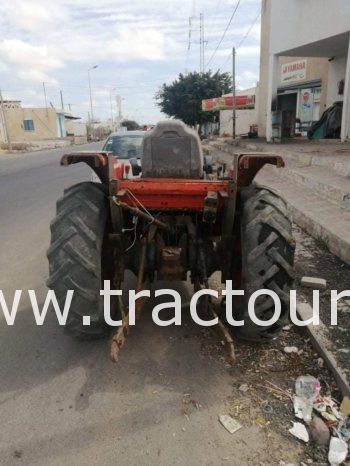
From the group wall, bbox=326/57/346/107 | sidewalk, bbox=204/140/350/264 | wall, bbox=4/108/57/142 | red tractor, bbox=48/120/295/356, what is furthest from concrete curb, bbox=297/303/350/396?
wall, bbox=4/108/57/142

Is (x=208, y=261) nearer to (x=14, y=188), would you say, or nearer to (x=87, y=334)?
(x=87, y=334)

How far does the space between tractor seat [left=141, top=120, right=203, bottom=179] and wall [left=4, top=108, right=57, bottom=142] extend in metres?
64.9

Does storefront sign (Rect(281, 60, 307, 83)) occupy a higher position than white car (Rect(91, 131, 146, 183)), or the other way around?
storefront sign (Rect(281, 60, 307, 83))

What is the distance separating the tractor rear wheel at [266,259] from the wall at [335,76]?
53.3ft

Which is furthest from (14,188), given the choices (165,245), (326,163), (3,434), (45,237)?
(3,434)

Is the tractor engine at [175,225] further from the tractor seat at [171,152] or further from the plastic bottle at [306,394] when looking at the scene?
the plastic bottle at [306,394]

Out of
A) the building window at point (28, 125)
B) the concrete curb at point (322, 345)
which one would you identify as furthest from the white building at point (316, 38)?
the building window at point (28, 125)

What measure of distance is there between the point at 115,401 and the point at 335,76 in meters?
18.6

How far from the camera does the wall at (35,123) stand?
63375mm

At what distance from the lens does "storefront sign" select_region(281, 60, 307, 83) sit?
22750 mm

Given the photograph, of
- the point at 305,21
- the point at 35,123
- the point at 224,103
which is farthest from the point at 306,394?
the point at 35,123

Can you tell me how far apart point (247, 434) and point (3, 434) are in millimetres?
1544

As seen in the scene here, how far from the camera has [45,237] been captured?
707 centimetres

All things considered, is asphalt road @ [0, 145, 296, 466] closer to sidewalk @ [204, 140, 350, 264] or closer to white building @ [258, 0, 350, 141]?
sidewalk @ [204, 140, 350, 264]
